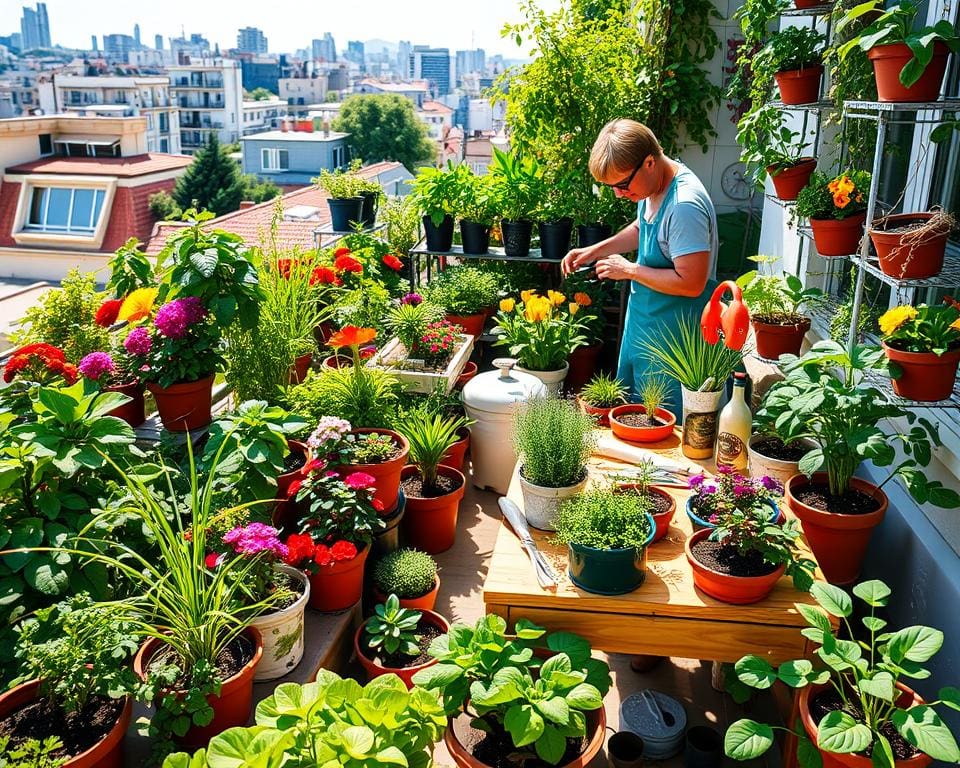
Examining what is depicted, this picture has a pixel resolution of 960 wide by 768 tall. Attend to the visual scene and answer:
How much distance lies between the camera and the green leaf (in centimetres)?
159

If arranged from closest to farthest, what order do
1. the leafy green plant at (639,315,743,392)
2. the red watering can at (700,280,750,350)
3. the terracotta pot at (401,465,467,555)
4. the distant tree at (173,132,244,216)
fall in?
the red watering can at (700,280,750,350) < the leafy green plant at (639,315,743,392) < the terracotta pot at (401,465,467,555) < the distant tree at (173,132,244,216)

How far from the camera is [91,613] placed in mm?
1758

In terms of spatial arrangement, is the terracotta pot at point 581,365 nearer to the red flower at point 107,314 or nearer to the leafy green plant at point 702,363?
the leafy green plant at point 702,363

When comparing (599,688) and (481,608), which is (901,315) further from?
(481,608)

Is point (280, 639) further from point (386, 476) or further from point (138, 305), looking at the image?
point (138, 305)

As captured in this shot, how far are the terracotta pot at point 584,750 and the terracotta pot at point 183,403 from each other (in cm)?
155

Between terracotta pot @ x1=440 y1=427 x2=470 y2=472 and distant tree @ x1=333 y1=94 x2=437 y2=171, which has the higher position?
distant tree @ x1=333 y1=94 x2=437 y2=171

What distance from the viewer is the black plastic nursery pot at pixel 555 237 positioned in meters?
4.38

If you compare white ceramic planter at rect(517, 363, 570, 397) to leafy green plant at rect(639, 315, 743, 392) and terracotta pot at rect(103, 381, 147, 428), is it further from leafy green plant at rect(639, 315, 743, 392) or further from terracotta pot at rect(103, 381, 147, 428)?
terracotta pot at rect(103, 381, 147, 428)

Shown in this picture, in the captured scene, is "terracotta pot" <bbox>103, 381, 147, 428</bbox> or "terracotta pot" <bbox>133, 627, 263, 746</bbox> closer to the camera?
"terracotta pot" <bbox>133, 627, 263, 746</bbox>

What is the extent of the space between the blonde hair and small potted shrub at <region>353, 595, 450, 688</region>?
165cm

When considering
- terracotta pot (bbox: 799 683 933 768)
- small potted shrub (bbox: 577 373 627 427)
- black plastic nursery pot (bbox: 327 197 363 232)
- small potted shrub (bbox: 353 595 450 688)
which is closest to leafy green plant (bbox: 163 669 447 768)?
A: small potted shrub (bbox: 353 595 450 688)

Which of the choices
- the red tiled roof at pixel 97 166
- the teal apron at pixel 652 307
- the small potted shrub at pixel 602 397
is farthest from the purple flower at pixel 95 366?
the red tiled roof at pixel 97 166

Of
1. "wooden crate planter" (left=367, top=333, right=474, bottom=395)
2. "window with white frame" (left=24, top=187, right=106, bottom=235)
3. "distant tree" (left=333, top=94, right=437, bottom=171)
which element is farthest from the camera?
"distant tree" (left=333, top=94, right=437, bottom=171)
